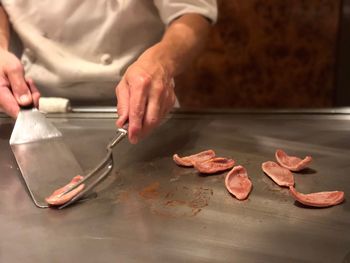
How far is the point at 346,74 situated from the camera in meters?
1.54

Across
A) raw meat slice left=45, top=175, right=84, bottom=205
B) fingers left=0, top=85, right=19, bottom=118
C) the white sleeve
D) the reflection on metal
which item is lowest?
the reflection on metal

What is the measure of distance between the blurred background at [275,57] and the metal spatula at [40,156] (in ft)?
2.88

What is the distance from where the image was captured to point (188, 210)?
586 millimetres

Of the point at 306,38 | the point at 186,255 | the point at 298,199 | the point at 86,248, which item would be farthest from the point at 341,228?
the point at 306,38

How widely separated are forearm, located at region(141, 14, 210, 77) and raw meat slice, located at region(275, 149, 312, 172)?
235 mm

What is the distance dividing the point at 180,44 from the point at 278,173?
347 millimetres

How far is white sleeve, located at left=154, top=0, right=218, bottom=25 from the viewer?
3.10 feet

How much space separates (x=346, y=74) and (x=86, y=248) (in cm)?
126

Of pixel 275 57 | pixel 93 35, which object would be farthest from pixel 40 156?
pixel 275 57

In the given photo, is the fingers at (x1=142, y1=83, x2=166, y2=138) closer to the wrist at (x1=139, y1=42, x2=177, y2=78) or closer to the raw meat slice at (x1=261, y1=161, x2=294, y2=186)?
the wrist at (x1=139, y1=42, x2=177, y2=78)

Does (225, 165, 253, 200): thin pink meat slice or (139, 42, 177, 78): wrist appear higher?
(139, 42, 177, 78): wrist

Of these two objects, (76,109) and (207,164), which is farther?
(76,109)

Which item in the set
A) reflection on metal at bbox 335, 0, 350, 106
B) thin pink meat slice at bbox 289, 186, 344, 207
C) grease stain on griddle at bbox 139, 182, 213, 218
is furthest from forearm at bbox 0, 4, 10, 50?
reflection on metal at bbox 335, 0, 350, 106

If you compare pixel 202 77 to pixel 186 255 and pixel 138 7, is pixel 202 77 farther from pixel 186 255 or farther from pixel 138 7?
pixel 186 255
